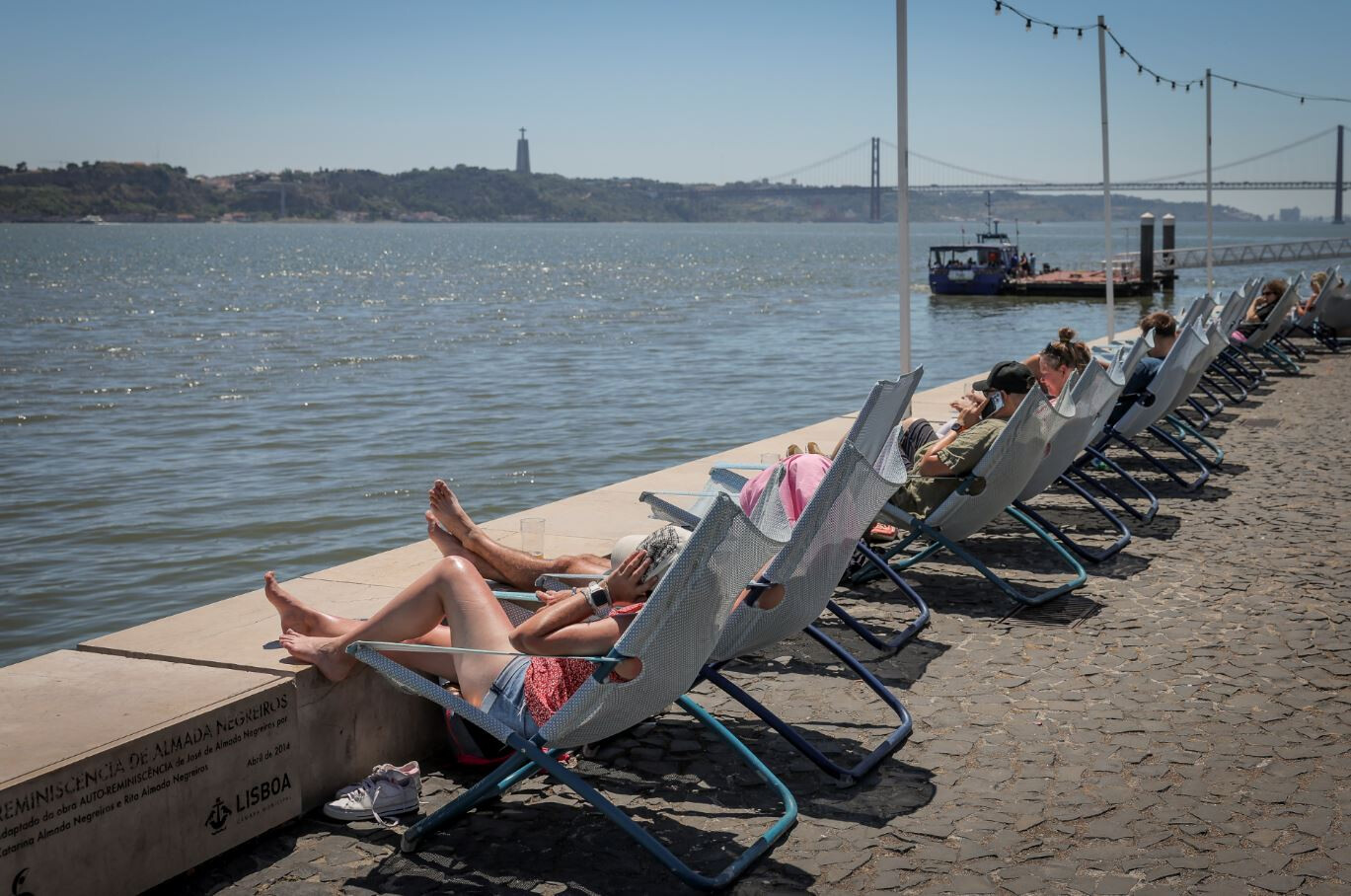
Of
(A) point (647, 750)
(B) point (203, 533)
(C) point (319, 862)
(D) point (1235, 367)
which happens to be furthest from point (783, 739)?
(D) point (1235, 367)

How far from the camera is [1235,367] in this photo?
517 inches

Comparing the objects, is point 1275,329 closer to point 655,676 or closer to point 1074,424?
point 1074,424

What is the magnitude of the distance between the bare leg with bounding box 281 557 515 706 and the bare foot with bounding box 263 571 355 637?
0.18m

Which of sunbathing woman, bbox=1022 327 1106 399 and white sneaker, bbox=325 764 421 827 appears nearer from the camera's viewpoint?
white sneaker, bbox=325 764 421 827

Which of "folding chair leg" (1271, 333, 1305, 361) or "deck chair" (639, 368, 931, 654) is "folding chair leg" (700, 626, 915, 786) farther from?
"folding chair leg" (1271, 333, 1305, 361)

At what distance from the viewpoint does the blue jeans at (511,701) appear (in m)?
3.28

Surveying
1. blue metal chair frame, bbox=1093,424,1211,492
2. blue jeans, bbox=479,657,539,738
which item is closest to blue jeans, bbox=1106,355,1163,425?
blue metal chair frame, bbox=1093,424,1211,492

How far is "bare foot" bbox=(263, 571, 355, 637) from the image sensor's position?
12.4 ft

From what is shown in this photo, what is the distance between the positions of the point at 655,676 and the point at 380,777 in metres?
0.86

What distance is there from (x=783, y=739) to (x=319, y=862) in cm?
138

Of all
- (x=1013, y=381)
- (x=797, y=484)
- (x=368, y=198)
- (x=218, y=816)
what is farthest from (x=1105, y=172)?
(x=368, y=198)

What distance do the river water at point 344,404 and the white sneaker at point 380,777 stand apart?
13.9 feet

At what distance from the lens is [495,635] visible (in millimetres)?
3494

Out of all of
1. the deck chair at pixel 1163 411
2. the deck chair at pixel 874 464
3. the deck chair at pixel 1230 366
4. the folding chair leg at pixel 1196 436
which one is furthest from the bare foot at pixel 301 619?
the deck chair at pixel 1230 366
